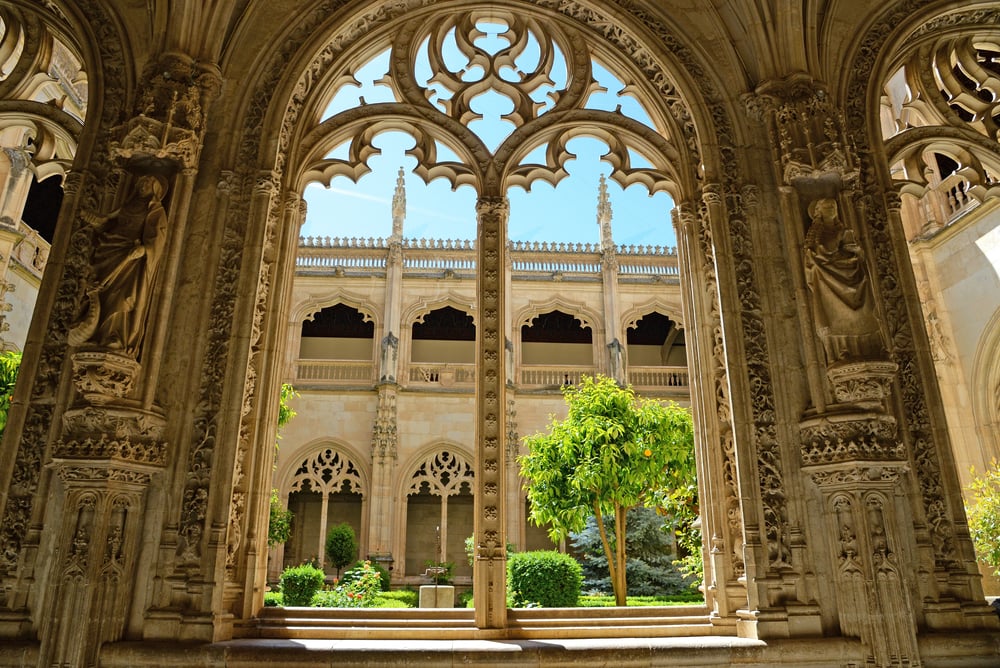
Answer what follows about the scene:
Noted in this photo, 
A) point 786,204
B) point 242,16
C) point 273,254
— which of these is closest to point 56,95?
point 242,16

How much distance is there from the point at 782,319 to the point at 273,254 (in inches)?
184

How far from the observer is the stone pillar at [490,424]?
5.88m

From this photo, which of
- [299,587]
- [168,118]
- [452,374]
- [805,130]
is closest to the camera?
[168,118]

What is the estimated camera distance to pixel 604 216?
24.3 meters

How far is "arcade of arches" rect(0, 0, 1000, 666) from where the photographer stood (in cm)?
504

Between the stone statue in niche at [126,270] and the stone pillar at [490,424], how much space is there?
2.84 meters

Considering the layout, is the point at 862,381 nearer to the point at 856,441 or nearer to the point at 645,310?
the point at 856,441

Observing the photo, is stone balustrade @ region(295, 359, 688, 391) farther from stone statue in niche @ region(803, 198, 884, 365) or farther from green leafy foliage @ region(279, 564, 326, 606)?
stone statue in niche @ region(803, 198, 884, 365)

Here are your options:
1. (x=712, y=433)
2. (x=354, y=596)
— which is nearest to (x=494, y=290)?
(x=712, y=433)

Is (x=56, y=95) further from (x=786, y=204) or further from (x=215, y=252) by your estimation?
(x=786, y=204)

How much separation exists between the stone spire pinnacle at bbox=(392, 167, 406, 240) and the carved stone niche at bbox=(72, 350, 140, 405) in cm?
1854

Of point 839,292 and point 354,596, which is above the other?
point 839,292

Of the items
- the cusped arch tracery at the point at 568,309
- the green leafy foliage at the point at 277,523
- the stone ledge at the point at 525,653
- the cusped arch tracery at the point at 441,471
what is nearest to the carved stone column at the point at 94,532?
A: the stone ledge at the point at 525,653

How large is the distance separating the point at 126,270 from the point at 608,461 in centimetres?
833
